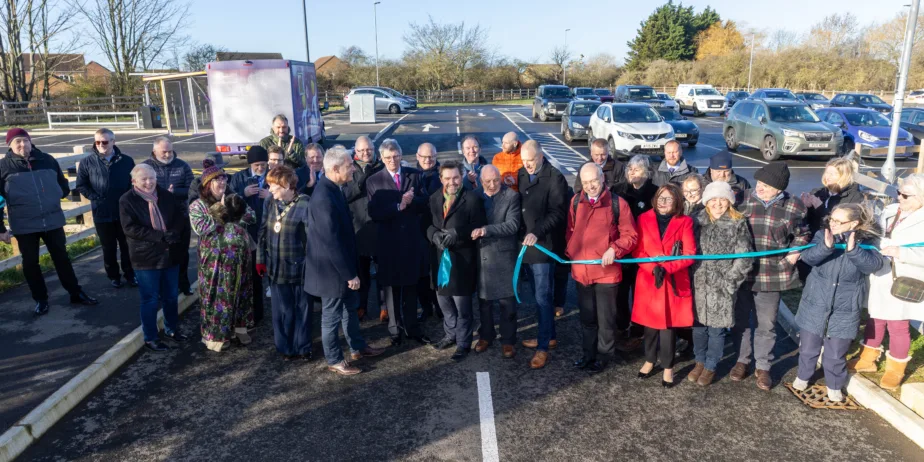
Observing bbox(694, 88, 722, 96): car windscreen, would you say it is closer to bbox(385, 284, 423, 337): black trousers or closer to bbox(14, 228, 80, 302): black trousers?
bbox(385, 284, 423, 337): black trousers

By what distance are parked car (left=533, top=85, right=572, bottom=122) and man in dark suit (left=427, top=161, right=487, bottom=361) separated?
2633 centimetres

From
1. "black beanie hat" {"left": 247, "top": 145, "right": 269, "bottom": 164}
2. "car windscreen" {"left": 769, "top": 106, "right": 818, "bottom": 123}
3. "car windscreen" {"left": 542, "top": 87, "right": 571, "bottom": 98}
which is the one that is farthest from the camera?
"car windscreen" {"left": 542, "top": 87, "right": 571, "bottom": 98}

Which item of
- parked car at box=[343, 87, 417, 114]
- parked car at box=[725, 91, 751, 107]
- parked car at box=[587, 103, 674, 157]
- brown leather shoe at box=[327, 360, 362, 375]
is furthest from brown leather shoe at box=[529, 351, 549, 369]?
parked car at box=[725, 91, 751, 107]

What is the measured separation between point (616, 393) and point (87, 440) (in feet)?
12.8

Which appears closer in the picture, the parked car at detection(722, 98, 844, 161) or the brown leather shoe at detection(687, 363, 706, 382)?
the brown leather shoe at detection(687, 363, 706, 382)

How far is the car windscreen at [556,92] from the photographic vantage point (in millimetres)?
33000

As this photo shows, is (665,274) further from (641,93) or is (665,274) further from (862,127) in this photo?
(641,93)

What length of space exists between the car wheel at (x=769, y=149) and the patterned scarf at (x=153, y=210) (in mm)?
16187

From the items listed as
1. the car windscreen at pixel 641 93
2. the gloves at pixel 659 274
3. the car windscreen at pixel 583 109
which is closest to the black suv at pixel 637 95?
the car windscreen at pixel 641 93

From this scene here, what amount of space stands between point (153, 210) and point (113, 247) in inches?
83.3

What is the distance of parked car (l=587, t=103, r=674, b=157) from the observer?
54.4 ft

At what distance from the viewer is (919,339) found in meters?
5.16

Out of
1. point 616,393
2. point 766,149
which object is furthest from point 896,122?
point 616,393

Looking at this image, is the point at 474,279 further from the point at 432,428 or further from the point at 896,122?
the point at 896,122
